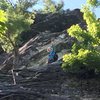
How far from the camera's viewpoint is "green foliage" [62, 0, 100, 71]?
16.4 meters

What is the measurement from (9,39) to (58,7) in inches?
837

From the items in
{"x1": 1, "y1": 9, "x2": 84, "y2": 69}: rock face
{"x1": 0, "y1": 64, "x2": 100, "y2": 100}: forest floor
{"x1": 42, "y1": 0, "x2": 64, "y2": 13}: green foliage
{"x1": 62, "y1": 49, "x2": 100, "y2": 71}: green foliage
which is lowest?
{"x1": 0, "y1": 64, "x2": 100, "y2": 100}: forest floor

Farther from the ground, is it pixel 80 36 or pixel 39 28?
pixel 39 28

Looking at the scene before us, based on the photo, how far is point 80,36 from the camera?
1839 cm

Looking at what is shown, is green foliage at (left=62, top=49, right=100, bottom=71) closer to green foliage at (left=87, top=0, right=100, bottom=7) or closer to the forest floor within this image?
the forest floor

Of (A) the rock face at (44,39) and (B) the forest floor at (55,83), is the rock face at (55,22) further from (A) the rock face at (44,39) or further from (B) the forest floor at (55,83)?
(B) the forest floor at (55,83)

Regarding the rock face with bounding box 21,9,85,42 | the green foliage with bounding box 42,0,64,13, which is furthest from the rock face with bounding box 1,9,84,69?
the green foliage with bounding box 42,0,64,13

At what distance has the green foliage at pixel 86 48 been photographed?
644 inches

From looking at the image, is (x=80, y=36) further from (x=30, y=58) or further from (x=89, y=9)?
(x=30, y=58)

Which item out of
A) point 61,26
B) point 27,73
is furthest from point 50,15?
point 27,73

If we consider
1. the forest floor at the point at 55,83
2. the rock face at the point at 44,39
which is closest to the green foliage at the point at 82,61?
the forest floor at the point at 55,83

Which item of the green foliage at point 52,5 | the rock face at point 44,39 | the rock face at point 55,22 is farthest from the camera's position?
the green foliage at point 52,5

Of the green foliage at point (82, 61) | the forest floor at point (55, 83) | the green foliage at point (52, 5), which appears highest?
the green foliage at point (52, 5)

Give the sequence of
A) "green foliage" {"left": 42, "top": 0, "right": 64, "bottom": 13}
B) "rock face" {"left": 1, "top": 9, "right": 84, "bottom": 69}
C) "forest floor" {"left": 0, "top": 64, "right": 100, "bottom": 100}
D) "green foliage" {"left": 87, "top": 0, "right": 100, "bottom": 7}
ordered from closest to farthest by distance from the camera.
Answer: "forest floor" {"left": 0, "top": 64, "right": 100, "bottom": 100} < "green foliage" {"left": 87, "top": 0, "right": 100, "bottom": 7} < "rock face" {"left": 1, "top": 9, "right": 84, "bottom": 69} < "green foliage" {"left": 42, "top": 0, "right": 64, "bottom": 13}
